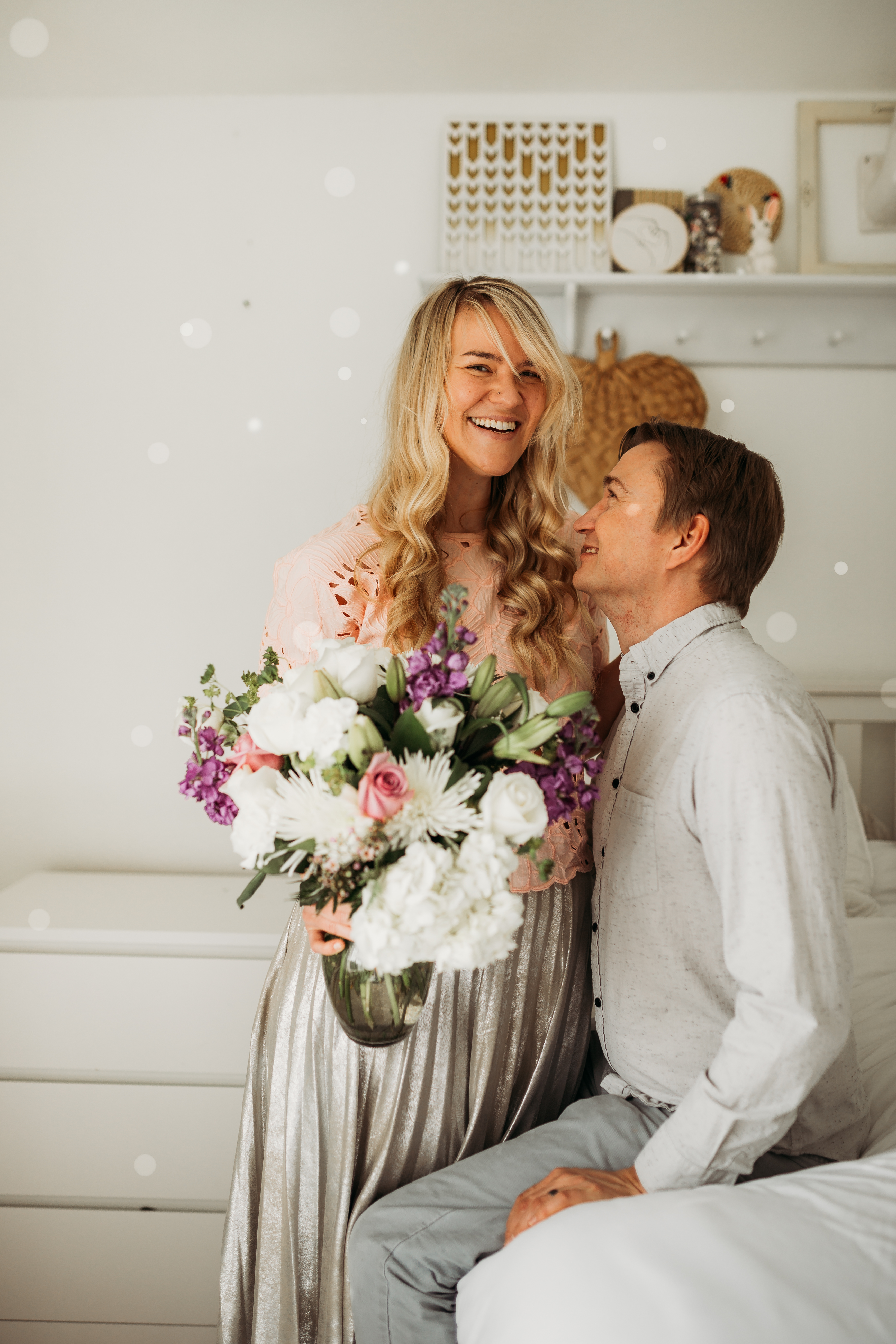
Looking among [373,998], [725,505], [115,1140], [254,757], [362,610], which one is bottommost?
[115,1140]

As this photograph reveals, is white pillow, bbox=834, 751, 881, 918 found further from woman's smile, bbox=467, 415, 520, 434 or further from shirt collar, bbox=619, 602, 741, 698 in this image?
woman's smile, bbox=467, 415, 520, 434

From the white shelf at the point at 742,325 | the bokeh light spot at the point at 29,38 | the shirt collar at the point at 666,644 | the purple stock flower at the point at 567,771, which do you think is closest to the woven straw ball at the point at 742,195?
the white shelf at the point at 742,325

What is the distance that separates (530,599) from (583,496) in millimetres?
871

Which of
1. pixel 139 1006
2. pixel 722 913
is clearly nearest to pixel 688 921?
pixel 722 913

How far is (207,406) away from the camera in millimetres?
2098

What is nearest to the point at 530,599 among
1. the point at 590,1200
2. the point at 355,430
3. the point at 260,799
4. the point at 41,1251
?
the point at 260,799

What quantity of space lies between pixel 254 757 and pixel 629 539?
0.55 m

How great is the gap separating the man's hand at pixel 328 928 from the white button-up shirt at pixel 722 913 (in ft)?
1.19

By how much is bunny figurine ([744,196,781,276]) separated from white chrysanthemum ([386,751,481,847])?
5.39 ft

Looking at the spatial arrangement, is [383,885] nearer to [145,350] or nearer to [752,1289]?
[752,1289]

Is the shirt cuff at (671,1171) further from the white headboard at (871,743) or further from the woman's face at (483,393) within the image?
the white headboard at (871,743)

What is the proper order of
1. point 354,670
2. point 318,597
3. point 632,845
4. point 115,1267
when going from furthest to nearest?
point 115,1267
point 318,597
point 632,845
point 354,670

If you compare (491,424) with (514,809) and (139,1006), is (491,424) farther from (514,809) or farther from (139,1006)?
(139,1006)

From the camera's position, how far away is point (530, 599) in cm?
126
